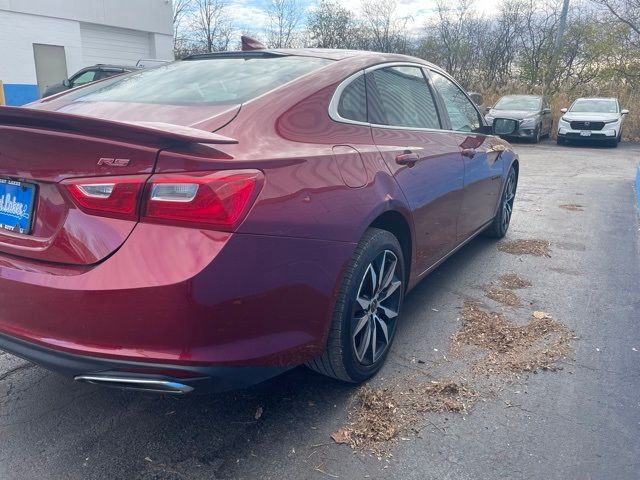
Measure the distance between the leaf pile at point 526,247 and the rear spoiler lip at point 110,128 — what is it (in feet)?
13.2

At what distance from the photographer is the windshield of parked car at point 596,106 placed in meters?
18.0

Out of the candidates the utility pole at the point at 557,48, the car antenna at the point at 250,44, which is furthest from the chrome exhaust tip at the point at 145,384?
the utility pole at the point at 557,48

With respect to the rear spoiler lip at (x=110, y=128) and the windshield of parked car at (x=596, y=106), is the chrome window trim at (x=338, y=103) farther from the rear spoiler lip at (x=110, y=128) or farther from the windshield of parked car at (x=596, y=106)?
the windshield of parked car at (x=596, y=106)

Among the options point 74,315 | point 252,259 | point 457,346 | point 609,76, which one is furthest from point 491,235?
point 609,76

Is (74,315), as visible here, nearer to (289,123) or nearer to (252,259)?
(252,259)

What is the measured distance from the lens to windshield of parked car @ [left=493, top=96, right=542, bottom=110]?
18234 millimetres

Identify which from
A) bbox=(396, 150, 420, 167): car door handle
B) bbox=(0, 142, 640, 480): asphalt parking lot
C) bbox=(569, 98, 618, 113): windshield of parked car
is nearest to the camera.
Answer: bbox=(0, 142, 640, 480): asphalt parking lot

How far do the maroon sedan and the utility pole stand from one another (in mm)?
25134

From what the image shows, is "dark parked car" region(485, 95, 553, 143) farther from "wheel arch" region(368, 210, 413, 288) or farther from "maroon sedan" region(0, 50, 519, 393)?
"maroon sedan" region(0, 50, 519, 393)

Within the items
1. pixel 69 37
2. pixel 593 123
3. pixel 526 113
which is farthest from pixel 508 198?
pixel 69 37

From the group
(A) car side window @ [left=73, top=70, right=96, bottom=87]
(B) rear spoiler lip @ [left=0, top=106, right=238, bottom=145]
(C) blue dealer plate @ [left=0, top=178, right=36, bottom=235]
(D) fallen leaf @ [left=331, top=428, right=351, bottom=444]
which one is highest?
(A) car side window @ [left=73, top=70, right=96, bottom=87]

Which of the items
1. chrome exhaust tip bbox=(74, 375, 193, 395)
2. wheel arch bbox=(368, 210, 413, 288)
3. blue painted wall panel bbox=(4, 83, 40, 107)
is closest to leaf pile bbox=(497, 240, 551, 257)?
wheel arch bbox=(368, 210, 413, 288)

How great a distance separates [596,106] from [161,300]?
19501mm

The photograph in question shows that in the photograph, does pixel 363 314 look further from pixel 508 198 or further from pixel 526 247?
pixel 508 198
